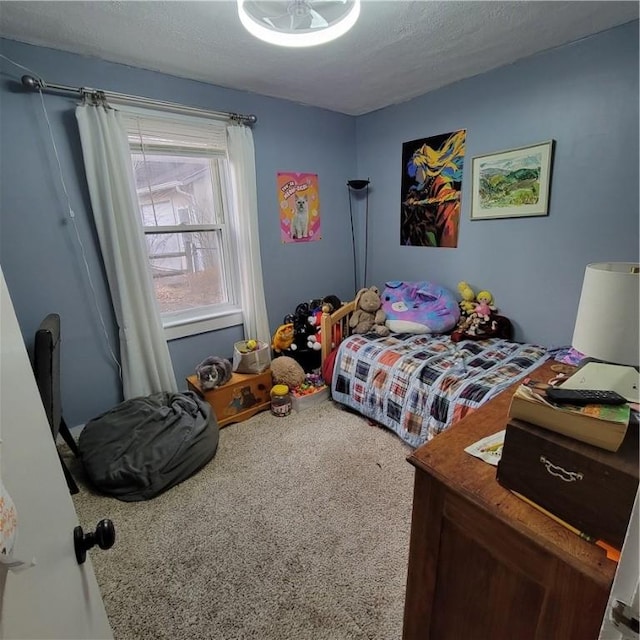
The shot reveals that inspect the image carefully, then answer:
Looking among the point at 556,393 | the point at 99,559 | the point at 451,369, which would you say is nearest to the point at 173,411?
the point at 99,559

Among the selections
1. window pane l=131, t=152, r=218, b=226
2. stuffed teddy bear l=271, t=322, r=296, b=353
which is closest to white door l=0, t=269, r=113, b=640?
window pane l=131, t=152, r=218, b=226

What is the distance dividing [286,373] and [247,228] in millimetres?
1154

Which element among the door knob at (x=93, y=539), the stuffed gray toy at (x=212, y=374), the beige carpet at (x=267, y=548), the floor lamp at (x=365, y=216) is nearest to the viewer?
the door knob at (x=93, y=539)

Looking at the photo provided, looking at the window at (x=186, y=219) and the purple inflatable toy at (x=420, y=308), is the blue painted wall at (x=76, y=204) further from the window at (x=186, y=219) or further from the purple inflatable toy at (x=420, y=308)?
the purple inflatable toy at (x=420, y=308)

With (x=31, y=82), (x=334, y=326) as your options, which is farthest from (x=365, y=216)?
(x=31, y=82)

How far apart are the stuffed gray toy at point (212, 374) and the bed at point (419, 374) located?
793mm

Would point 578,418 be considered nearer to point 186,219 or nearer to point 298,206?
point 186,219

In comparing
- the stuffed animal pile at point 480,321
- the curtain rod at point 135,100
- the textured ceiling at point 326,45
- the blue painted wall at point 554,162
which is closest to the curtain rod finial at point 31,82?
the curtain rod at point 135,100

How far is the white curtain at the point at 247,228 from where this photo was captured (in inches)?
101

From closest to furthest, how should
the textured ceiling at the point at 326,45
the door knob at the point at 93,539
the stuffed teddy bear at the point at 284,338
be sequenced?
the door knob at the point at 93,539 → the textured ceiling at the point at 326,45 → the stuffed teddy bear at the point at 284,338

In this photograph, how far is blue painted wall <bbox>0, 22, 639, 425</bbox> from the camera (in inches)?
76.4

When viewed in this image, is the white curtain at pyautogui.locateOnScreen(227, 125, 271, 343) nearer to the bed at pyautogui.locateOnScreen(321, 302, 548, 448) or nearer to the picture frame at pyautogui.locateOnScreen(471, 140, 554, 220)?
the bed at pyautogui.locateOnScreen(321, 302, 548, 448)

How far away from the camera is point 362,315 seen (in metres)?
2.89

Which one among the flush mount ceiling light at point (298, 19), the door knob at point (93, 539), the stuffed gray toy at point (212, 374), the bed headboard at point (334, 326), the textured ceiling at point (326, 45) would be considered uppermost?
the textured ceiling at point (326, 45)
